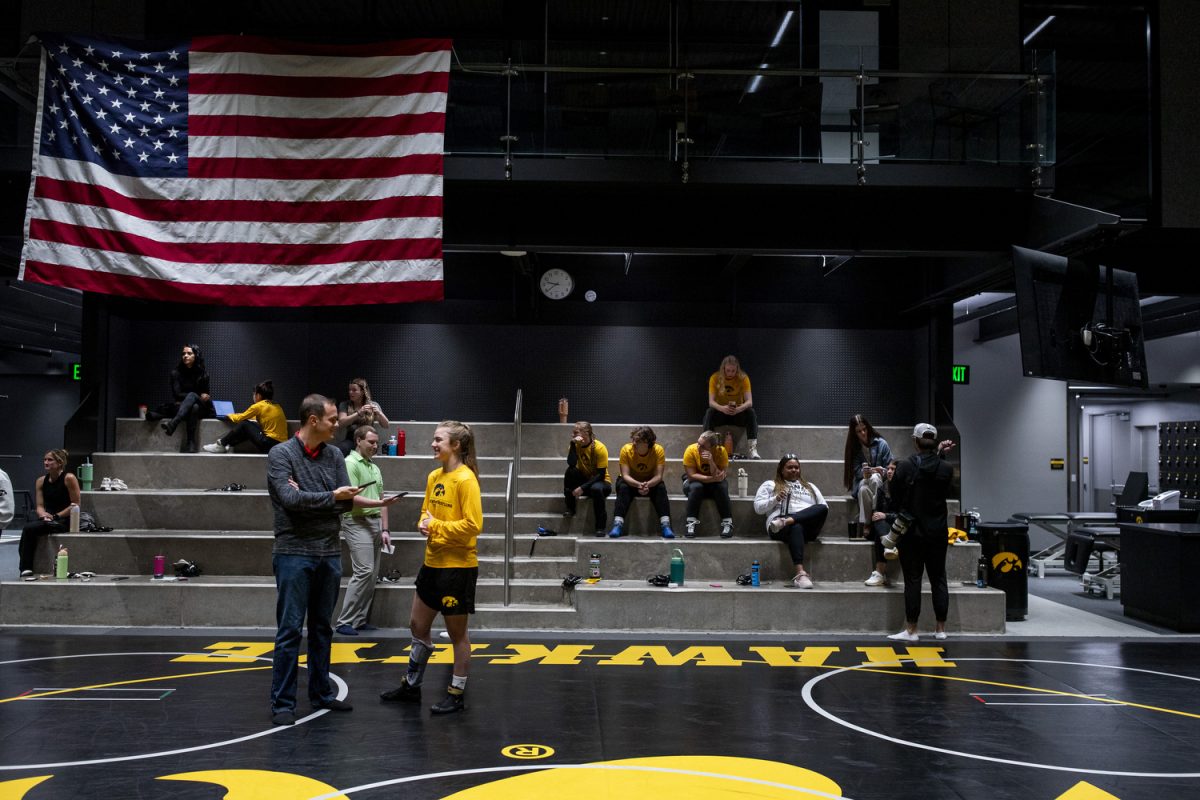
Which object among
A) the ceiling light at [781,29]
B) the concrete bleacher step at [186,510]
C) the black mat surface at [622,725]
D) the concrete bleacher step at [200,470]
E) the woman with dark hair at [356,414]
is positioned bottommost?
the black mat surface at [622,725]

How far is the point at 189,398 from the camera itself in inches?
495

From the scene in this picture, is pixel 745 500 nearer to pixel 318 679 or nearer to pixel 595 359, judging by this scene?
pixel 595 359

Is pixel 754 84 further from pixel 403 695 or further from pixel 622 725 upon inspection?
pixel 403 695

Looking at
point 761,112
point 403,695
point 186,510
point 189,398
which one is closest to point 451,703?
point 403,695

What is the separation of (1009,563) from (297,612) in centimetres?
829

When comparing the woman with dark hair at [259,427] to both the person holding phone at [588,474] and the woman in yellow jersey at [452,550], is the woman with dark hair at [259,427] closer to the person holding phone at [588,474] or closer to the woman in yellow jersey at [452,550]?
the person holding phone at [588,474]

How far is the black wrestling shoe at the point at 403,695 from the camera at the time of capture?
641 centimetres

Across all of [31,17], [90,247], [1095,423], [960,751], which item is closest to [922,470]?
[960,751]

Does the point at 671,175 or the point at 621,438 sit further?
the point at 621,438

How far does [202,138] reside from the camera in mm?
9047

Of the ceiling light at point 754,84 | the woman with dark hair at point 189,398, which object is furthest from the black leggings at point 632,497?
the woman with dark hair at point 189,398

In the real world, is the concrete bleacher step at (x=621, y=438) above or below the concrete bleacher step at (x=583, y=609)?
above

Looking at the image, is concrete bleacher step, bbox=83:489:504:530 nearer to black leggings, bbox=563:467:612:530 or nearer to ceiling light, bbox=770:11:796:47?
black leggings, bbox=563:467:612:530

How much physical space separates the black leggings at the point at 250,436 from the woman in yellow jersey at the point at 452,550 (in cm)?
698
